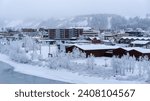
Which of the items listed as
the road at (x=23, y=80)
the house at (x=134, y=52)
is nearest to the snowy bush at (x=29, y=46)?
the house at (x=134, y=52)

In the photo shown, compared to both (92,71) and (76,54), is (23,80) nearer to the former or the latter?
(92,71)

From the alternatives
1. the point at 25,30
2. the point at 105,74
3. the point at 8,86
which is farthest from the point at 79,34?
the point at 8,86

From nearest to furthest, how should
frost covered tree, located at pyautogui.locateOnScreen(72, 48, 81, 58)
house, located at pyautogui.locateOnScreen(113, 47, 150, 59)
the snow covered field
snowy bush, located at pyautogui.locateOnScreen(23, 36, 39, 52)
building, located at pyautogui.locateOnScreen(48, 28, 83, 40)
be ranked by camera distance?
the snow covered field < house, located at pyautogui.locateOnScreen(113, 47, 150, 59) < frost covered tree, located at pyautogui.locateOnScreen(72, 48, 81, 58) < snowy bush, located at pyautogui.locateOnScreen(23, 36, 39, 52) < building, located at pyautogui.locateOnScreen(48, 28, 83, 40)

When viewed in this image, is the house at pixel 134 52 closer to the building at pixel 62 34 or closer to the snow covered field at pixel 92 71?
the snow covered field at pixel 92 71

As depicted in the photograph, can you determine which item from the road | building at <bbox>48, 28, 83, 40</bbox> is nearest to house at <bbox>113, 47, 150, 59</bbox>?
the road

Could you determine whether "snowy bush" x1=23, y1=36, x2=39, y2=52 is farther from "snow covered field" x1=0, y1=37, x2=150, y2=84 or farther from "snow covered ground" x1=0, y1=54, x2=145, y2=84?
"snow covered ground" x1=0, y1=54, x2=145, y2=84

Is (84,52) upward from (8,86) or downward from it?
downward

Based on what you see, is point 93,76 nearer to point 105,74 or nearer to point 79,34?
point 105,74

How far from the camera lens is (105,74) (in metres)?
4.07

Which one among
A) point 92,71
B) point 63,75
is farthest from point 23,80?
point 92,71

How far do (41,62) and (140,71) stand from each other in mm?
1941

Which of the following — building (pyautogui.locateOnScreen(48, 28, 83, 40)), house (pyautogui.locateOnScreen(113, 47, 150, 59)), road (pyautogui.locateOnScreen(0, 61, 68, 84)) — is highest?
house (pyautogui.locateOnScreen(113, 47, 150, 59))

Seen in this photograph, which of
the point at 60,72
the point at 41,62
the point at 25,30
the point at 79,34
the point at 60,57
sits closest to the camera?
the point at 60,72

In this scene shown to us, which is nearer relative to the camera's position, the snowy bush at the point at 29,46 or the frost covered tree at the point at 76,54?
the frost covered tree at the point at 76,54
